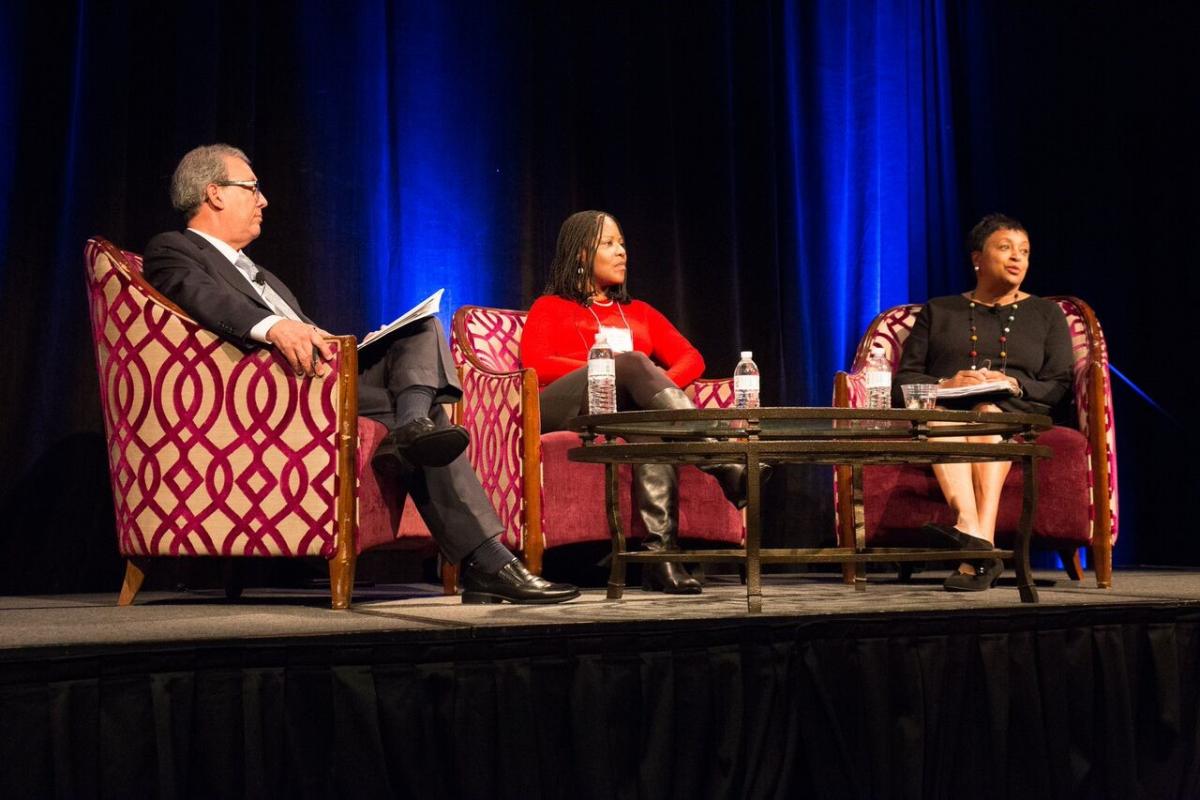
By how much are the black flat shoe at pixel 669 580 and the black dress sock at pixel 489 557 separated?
1.56 ft

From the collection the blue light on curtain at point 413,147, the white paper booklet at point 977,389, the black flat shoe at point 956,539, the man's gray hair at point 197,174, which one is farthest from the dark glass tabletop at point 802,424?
the blue light on curtain at point 413,147

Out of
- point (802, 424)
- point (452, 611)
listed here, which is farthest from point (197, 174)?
point (802, 424)

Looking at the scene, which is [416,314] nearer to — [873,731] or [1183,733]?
[873,731]

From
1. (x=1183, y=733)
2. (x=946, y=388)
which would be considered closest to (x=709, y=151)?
(x=946, y=388)

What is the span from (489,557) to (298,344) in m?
0.59

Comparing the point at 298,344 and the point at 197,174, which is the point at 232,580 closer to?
the point at 298,344

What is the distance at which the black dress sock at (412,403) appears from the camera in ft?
8.65

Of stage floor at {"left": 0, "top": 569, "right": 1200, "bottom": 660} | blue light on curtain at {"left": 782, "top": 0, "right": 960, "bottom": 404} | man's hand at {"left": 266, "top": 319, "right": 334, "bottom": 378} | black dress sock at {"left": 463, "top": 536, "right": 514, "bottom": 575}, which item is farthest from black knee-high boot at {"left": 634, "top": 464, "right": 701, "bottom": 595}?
blue light on curtain at {"left": 782, "top": 0, "right": 960, "bottom": 404}

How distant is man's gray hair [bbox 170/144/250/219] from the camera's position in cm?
290

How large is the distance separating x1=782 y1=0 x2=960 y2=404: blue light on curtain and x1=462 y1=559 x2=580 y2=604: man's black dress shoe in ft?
6.68

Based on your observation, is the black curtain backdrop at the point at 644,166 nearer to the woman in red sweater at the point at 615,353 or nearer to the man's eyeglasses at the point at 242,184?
the woman in red sweater at the point at 615,353

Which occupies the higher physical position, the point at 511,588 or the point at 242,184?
the point at 242,184

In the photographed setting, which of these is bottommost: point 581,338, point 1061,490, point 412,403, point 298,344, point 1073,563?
point 1073,563

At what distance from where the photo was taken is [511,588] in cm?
256
